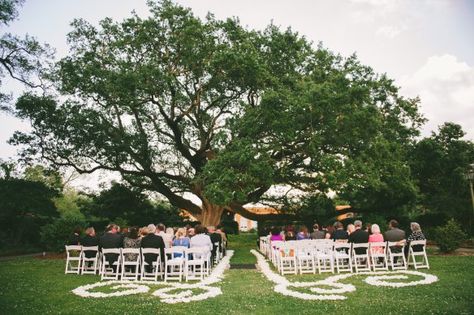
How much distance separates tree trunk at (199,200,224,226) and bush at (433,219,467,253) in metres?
14.1

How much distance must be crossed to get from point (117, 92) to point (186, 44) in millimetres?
4590

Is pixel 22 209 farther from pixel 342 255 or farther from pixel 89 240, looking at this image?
pixel 342 255

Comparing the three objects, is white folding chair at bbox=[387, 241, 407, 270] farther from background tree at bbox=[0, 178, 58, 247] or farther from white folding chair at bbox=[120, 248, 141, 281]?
background tree at bbox=[0, 178, 58, 247]

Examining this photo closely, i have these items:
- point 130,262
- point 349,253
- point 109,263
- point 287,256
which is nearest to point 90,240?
point 109,263

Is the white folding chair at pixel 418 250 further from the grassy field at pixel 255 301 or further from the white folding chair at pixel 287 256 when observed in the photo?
the white folding chair at pixel 287 256

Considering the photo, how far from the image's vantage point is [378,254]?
11.6m

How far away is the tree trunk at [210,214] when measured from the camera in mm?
25641

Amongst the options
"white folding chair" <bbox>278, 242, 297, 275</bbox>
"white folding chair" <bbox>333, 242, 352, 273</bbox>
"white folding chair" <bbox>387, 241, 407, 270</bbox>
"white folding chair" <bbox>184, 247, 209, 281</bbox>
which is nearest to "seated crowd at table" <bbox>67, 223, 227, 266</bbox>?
"white folding chair" <bbox>184, 247, 209, 281</bbox>

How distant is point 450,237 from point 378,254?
253 inches

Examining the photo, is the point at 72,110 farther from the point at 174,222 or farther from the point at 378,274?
the point at 378,274

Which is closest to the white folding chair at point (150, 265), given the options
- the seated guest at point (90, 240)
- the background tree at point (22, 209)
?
the seated guest at point (90, 240)

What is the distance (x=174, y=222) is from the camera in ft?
105

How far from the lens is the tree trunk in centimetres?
2564

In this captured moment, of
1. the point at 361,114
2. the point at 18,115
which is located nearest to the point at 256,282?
the point at 361,114
